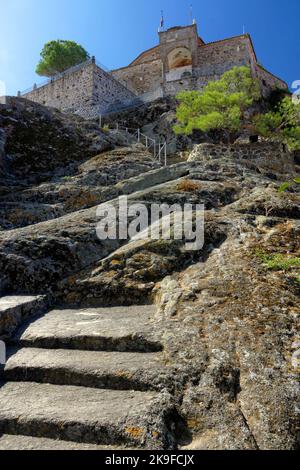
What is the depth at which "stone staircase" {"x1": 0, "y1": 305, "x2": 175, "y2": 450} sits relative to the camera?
219 cm

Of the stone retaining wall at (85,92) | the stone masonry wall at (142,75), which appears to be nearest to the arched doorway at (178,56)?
the stone masonry wall at (142,75)

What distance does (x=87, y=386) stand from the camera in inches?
Result: 105

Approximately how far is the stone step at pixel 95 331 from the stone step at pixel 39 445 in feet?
3.01

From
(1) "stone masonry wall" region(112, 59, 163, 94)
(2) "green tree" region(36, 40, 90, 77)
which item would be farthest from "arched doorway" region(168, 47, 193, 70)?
(2) "green tree" region(36, 40, 90, 77)

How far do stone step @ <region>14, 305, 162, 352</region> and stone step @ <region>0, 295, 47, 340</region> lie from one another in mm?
110

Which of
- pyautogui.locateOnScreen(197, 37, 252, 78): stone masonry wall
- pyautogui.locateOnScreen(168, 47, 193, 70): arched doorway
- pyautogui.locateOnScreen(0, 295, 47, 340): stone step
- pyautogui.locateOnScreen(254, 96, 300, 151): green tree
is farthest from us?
pyautogui.locateOnScreen(168, 47, 193, 70): arched doorway

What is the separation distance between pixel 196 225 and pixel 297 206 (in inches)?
65.1

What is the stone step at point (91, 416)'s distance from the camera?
214cm

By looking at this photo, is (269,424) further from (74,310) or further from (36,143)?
(36,143)

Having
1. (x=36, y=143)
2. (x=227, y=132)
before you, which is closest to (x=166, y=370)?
(x=36, y=143)

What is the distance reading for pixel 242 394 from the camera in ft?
7.69

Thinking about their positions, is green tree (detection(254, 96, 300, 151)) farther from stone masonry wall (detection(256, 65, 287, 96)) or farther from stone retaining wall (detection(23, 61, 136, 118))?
Answer: stone masonry wall (detection(256, 65, 287, 96))

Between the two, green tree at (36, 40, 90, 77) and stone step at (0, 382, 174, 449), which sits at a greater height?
green tree at (36, 40, 90, 77)

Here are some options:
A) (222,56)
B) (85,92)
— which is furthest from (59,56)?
(222,56)
